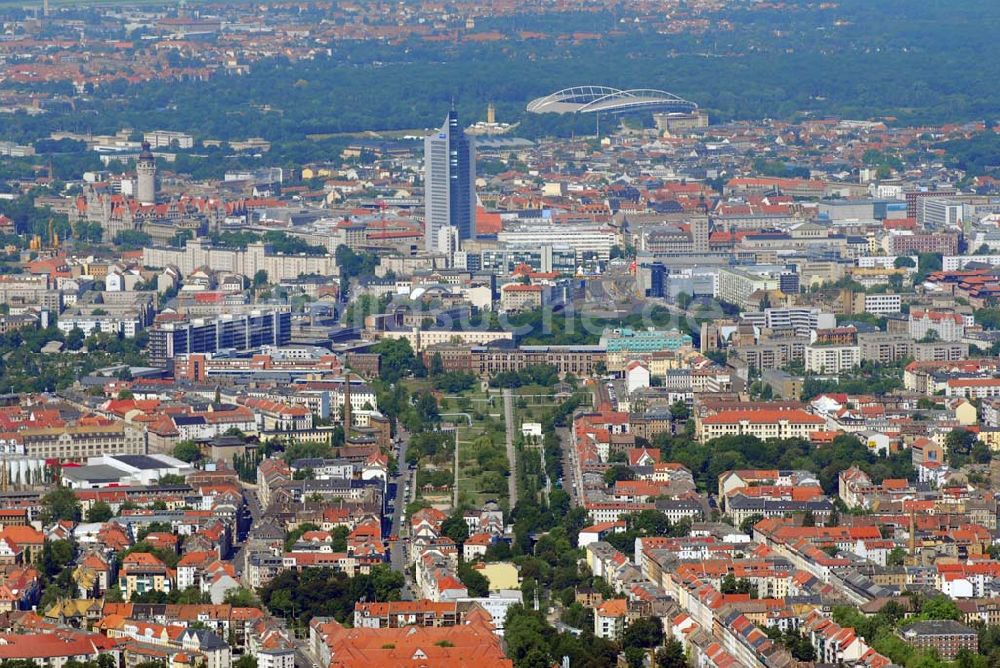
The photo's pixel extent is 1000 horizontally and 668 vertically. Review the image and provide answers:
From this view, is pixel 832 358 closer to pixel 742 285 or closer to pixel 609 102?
pixel 742 285

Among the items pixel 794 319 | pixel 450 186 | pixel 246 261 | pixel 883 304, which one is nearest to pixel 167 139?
pixel 450 186

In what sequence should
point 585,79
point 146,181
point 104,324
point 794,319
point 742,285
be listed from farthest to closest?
1. point 585,79
2. point 146,181
3. point 742,285
4. point 104,324
5. point 794,319

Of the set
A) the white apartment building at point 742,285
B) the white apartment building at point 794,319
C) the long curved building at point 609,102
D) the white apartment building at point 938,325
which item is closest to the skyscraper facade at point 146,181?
the white apartment building at point 742,285

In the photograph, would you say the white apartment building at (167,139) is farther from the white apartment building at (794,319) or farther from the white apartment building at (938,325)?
the white apartment building at (938,325)

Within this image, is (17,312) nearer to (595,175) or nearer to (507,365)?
(507,365)

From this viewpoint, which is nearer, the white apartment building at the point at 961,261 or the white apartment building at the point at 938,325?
the white apartment building at the point at 938,325
